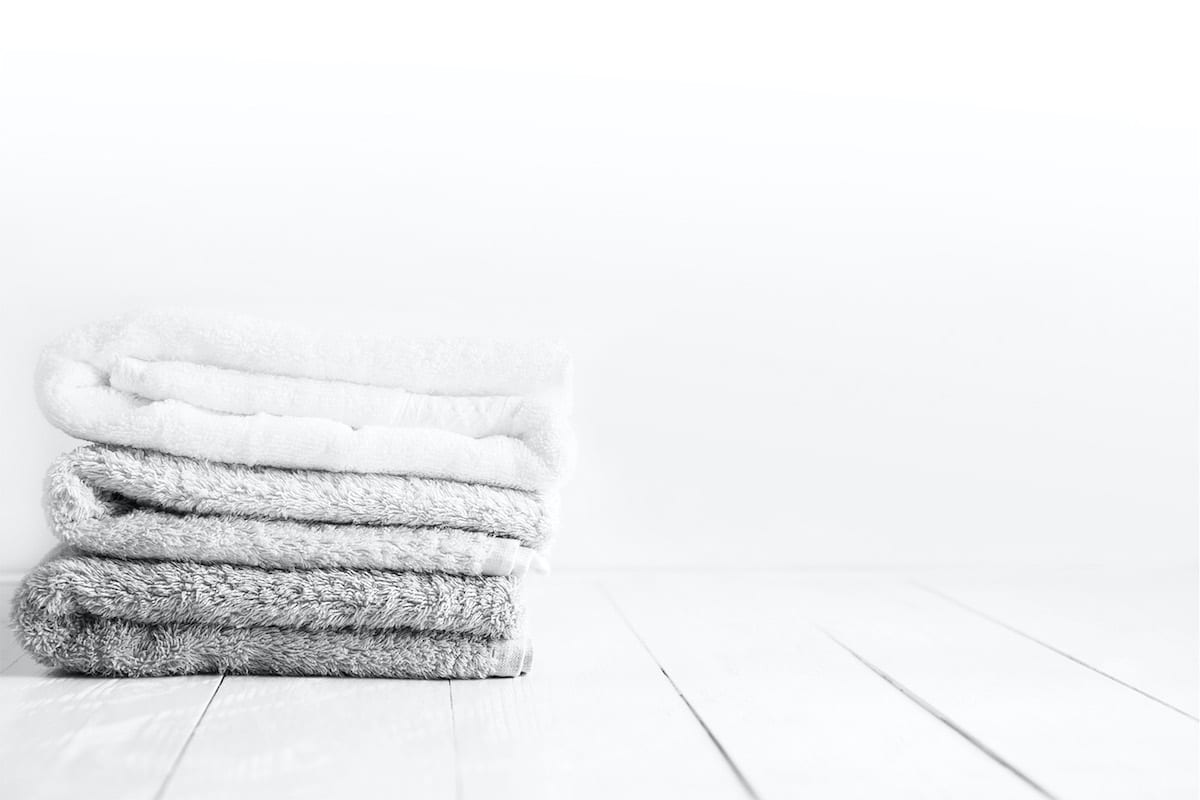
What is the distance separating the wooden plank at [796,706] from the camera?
71 centimetres

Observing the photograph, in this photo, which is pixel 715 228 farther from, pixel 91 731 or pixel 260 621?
pixel 91 731

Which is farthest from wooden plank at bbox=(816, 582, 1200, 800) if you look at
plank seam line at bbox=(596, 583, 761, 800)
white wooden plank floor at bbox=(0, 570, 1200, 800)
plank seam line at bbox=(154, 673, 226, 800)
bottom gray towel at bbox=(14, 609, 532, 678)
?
plank seam line at bbox=(154, 673, 226, 800)

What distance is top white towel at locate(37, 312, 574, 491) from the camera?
904 mm

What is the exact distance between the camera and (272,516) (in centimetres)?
91

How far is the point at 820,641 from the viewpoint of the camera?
108 cm

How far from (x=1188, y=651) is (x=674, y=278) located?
0.67 meters

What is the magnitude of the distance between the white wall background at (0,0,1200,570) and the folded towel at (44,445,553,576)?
0.42 m

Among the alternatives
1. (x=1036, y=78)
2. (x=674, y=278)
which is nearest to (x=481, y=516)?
(x=674, y=278)

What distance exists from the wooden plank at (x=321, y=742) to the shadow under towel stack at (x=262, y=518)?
0.04 metres

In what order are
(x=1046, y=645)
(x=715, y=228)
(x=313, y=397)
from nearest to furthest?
(x=313, y=397) → (x=1046, y=645) → (x=715, y=228)

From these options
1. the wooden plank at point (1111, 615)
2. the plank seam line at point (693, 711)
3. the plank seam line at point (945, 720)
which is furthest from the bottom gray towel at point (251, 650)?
the wooden plank at point (1111, 615)

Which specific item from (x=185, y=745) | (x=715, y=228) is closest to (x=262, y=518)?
(x=185, y=745)

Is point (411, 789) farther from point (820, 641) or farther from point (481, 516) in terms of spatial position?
point (820, 641)

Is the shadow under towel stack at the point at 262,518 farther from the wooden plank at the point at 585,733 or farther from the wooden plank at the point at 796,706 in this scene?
the wooden plank at the point at 796,706
